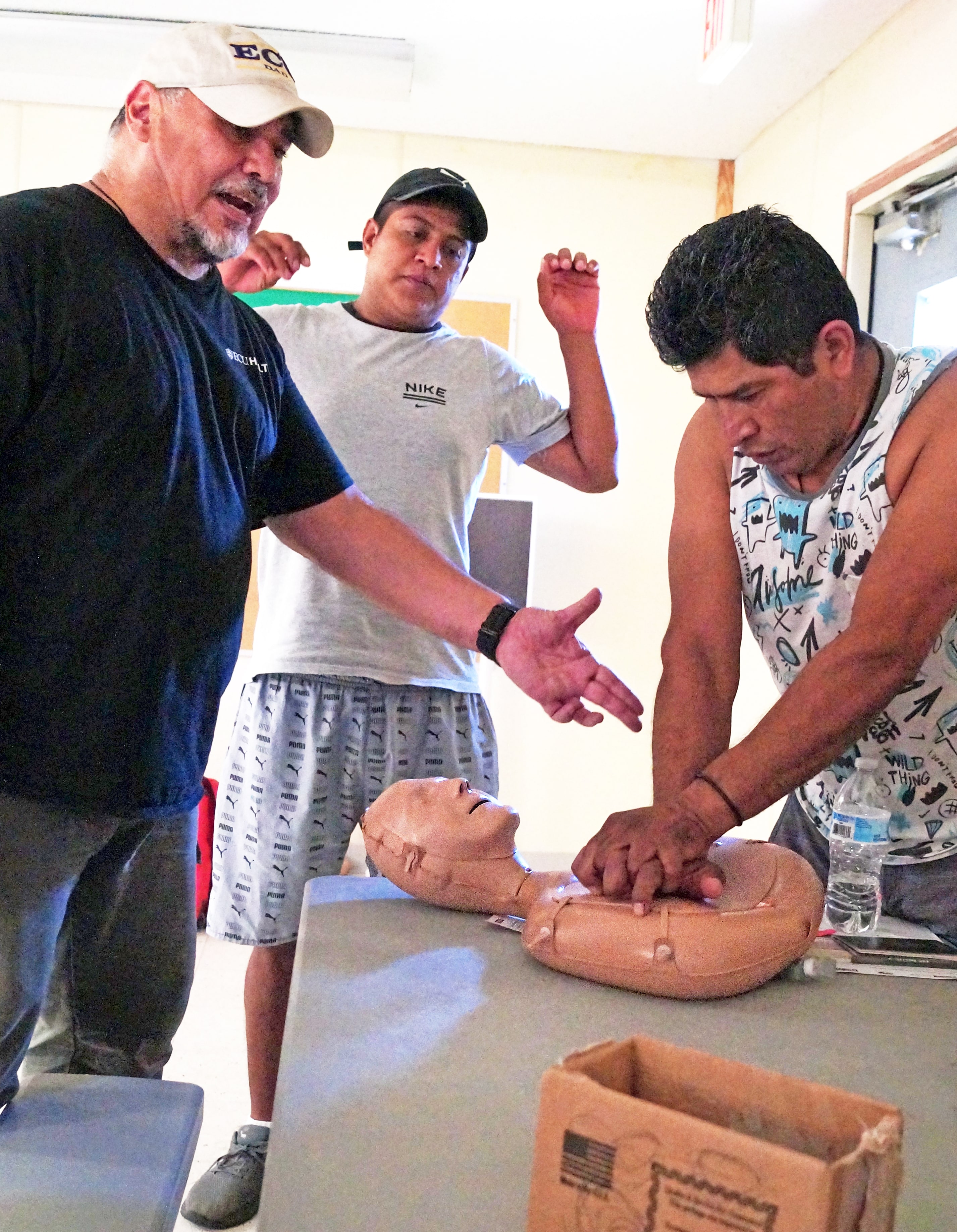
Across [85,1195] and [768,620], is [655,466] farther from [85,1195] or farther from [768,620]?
[85,1195]

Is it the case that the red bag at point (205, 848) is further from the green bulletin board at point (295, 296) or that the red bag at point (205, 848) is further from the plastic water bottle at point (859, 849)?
the plastic water bottle at point (859, 849)

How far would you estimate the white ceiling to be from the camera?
315cm

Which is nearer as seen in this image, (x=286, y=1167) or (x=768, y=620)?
(x=286, y=1167)

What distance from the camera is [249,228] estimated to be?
151cm

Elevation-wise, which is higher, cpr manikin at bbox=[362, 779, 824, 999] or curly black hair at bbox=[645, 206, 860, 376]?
curly black hair at bbox=[645, 206, 860, 376]

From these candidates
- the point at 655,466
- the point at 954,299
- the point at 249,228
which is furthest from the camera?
the point at 655,466

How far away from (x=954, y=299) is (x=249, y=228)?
2.21 metres

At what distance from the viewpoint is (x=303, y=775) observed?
1.91 meters

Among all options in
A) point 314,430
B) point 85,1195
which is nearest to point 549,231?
point 314,430

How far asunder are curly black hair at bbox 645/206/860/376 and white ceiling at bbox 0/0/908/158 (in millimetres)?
1786

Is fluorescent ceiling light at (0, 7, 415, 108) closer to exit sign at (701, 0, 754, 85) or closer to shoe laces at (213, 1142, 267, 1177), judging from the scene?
exit sign at (701, 0, 754, 85)

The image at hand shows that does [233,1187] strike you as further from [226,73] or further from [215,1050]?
[226,73]

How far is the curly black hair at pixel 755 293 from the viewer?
136 centimetres

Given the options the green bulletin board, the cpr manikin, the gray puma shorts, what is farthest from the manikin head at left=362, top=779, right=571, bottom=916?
the green bulletin board
